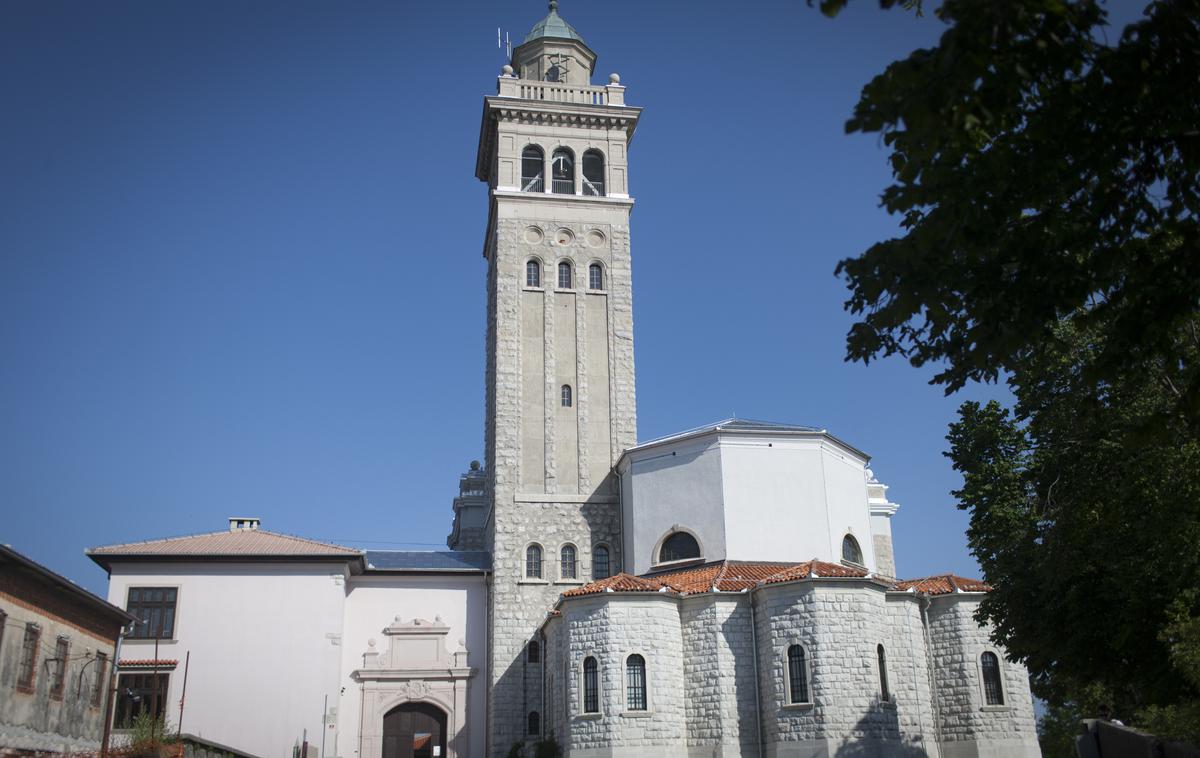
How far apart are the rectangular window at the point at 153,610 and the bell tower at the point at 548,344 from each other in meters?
10.3

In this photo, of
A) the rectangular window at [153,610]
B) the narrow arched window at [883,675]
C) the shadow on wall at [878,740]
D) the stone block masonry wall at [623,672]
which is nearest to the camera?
the shadow on wall at [878,740]

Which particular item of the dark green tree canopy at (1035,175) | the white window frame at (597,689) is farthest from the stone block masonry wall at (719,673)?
the dark green tree canopy at (1035,175)

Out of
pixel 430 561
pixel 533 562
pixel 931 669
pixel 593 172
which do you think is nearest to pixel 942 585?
pixel 931 669

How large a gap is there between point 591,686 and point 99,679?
1302 centimetres

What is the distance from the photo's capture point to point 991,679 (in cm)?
Answer: 3070

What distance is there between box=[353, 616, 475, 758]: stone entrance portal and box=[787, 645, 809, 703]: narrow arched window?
12083 millimetres

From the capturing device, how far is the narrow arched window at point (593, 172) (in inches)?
1644

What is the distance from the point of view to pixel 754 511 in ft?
109

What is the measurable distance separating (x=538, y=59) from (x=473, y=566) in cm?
2072

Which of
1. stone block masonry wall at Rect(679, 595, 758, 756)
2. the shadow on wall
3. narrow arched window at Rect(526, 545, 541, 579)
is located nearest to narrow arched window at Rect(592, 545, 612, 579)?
narrow arched window at Rect(526, 545, 541, 579)

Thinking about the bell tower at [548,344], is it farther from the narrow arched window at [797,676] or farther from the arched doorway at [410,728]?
the narrow arched window at [797,676]

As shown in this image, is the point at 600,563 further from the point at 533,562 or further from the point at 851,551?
the point at 851,551

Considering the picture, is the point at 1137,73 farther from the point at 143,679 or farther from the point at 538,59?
the point at 538,59

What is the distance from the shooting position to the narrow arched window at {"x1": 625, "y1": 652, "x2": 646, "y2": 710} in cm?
2889
